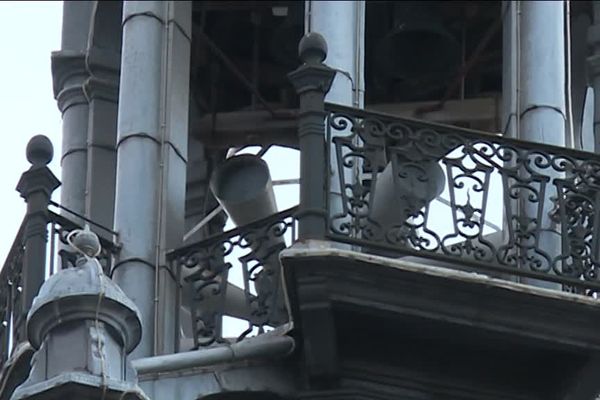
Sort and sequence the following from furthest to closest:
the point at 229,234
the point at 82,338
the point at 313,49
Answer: the point at 229,234 → the point at 313,49 → the point at 82,338

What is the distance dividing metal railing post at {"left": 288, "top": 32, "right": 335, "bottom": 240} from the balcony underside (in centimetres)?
43

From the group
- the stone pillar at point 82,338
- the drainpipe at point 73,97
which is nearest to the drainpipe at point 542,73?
the drainpipe at point 73,97

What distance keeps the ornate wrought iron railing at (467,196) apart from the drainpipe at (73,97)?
10.1ft

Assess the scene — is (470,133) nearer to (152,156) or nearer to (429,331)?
(429,331)

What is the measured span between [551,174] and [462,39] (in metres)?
3.97

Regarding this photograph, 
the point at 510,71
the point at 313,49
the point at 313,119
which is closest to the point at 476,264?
the point at 313,119

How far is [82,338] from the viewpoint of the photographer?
82.9 feet

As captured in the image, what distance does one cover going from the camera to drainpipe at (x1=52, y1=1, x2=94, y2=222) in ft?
100

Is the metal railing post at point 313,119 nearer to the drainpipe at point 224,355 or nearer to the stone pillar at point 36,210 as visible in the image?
the drainpipe at point 224,355

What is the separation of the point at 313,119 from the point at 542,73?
7.78 ft

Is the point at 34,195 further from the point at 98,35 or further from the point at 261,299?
the point at 98,35

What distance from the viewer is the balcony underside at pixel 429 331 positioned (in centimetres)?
2686

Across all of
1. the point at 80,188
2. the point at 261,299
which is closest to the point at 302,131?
the point at 261,299

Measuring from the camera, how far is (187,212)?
1218 inches
